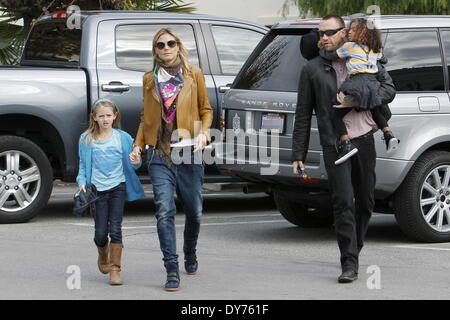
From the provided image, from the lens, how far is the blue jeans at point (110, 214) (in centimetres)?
830

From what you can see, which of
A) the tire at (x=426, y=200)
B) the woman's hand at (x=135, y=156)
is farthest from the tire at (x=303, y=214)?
the woman's hand at (x=135, y=156)

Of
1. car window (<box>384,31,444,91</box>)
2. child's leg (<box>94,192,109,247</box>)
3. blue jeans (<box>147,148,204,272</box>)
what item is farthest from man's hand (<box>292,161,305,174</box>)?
car window (<box>384,31,444,91</box>)

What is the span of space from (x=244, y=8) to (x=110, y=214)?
1888cm

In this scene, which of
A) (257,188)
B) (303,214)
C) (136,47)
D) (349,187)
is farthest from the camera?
(136,47)

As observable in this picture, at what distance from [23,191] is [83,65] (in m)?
1.37

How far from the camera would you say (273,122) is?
1009cm

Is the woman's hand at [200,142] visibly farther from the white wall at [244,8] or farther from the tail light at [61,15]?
the white wall at [244,8]

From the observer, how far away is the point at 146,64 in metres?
12.2

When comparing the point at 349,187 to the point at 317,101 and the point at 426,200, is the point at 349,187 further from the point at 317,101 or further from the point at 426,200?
the point at 426,200

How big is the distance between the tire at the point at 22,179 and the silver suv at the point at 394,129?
6.45 feet

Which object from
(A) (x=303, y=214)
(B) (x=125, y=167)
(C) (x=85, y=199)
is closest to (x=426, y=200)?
(A) (x=303, y=214)
